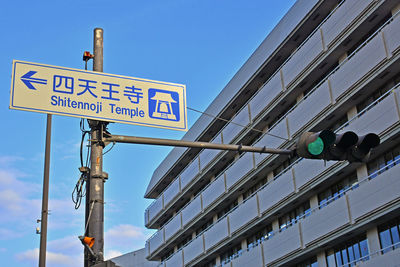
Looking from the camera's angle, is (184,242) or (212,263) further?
(184,242)

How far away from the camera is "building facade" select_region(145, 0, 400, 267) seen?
24.4 m

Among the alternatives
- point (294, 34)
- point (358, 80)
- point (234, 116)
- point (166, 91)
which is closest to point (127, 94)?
point (166, 91)

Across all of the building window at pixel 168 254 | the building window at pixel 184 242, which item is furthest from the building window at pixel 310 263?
the building window at pixel 168 254

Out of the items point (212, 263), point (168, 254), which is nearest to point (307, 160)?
point (212, 263)

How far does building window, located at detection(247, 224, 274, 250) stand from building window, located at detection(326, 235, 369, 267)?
574cm

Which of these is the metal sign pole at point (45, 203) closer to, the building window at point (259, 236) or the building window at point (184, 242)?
the building window at point (259, 236)

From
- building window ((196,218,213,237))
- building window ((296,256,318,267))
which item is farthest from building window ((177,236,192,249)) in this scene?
building window ((296,256,318,267))

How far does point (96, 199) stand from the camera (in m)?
9.03

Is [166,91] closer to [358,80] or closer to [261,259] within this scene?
[358,80]

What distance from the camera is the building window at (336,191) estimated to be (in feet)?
88.4

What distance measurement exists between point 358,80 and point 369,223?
6.14m

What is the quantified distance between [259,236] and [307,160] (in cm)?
755

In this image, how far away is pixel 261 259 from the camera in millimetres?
31781

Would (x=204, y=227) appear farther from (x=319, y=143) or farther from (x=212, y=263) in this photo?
(x=319, y=143)
